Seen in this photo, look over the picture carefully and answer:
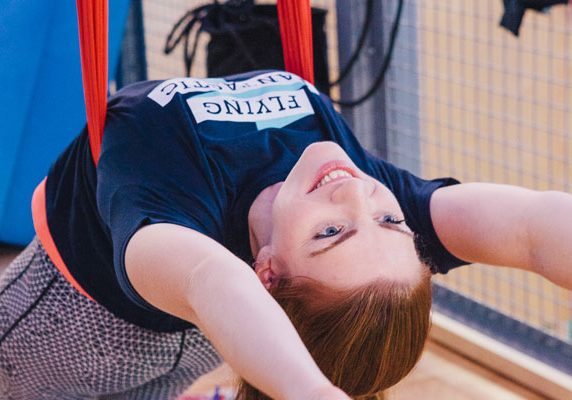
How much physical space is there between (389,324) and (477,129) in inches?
40.0

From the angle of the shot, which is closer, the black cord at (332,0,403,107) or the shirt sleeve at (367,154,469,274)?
the shirt sleeve at (367,154,469,274)

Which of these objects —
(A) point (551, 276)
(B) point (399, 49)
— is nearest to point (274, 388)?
(A) point (551, 276)

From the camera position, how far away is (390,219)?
3.39 ft

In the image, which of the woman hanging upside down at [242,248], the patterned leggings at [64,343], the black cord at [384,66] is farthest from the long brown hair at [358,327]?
the black cord at [384,66]

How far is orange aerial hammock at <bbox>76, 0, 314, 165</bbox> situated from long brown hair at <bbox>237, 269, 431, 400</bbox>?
0.92 ft

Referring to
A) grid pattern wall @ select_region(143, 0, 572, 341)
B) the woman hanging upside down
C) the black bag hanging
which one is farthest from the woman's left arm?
the black bag hanging

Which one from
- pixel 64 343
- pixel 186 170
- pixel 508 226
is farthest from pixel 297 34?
pixel 64 343

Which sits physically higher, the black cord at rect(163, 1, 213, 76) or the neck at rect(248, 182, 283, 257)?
the neck at rect(248, 182, 283, 257)

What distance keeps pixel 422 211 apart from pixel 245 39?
93cm

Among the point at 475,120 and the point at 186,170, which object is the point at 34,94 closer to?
the point at 475,120

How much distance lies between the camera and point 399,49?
1987mm

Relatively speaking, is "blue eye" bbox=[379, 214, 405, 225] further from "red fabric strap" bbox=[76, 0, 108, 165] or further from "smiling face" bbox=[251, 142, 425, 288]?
"red fabric strap" bbox=[76, 0, 108, 165]

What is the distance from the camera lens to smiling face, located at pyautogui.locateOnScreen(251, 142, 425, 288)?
99 centimetres

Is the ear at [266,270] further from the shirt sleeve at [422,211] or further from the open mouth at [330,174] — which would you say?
the shirt sleeve at [422,211]
